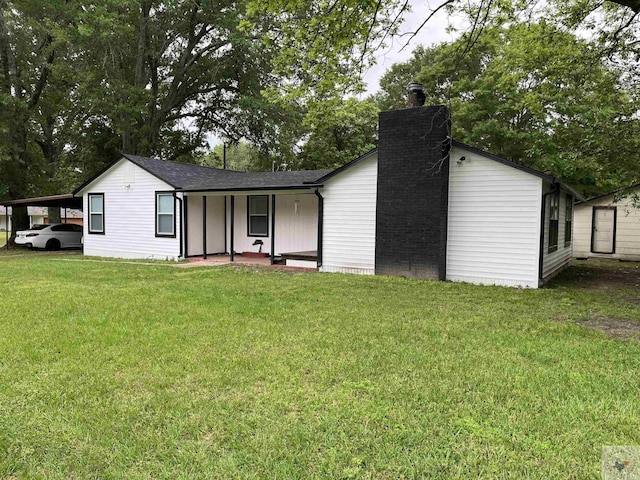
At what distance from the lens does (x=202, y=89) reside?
23797 mm

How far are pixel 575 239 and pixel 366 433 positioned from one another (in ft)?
55.7

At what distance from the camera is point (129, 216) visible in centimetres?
1503

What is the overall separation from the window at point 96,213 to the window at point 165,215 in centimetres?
289

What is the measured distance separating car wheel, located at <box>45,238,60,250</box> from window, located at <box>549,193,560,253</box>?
1882cm

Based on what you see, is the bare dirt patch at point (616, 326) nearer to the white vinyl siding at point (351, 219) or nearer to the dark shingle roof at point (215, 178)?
the white vinyl siding at point (351, 219)

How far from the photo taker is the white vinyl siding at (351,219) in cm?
1069

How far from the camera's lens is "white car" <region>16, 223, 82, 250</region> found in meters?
18.6

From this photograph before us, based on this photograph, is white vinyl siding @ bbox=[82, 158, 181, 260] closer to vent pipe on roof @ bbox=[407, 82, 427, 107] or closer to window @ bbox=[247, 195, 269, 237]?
window @ bbox=[247, 195, 269, 237]

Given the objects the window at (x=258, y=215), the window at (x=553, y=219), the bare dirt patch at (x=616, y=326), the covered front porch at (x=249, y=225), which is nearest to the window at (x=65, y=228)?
the covered front porch at (x=249, y=225)

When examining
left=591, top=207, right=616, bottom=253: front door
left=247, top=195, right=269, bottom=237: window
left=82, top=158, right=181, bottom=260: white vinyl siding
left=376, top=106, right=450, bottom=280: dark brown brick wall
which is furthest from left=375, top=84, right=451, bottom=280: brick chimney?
left=591, top=207, right=616, bottom=253: front door

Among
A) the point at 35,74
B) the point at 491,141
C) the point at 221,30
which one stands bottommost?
the point at 491,141

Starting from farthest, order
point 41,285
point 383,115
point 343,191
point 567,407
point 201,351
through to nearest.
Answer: point 343,191, point 383,115, point 41,285, point 201,351, point 567,407

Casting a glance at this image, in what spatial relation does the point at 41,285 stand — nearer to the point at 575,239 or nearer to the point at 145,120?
the point at 145,120

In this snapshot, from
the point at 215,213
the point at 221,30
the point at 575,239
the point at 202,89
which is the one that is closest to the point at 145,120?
the point at 202,89
